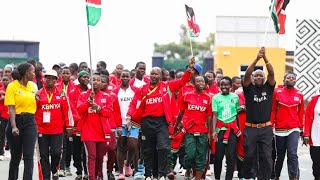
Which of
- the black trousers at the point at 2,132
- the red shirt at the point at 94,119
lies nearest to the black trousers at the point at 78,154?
the red shirt at the point at 94,119

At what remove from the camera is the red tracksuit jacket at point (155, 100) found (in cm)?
1603

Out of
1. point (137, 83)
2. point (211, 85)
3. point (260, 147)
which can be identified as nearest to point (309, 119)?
point (260, 147)

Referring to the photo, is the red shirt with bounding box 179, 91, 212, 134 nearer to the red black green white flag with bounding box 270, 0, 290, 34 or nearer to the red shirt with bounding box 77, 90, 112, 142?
the red shirt with bounding box 77, 90, 112, 142

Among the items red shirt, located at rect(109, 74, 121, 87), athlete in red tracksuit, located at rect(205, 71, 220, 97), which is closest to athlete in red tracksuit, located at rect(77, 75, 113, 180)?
athlete in red tracksuit, located at rect(205, 71, 220, 97)

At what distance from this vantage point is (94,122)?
1566 centimetres

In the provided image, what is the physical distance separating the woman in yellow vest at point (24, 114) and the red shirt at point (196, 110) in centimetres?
311

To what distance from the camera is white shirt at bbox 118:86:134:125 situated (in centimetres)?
1783

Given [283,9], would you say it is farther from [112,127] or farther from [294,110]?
[112,127]

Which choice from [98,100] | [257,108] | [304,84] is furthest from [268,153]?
[304,84]

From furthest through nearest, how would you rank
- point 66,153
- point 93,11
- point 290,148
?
1. point 66,153
2. point 290,148
3. point 93,11

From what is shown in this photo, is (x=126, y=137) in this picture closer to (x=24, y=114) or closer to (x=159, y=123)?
(x=159, y=123)

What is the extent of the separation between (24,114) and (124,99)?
13.0 ft

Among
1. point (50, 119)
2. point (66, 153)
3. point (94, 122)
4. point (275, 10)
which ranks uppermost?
point (275, 10)

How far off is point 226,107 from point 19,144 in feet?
12.8
